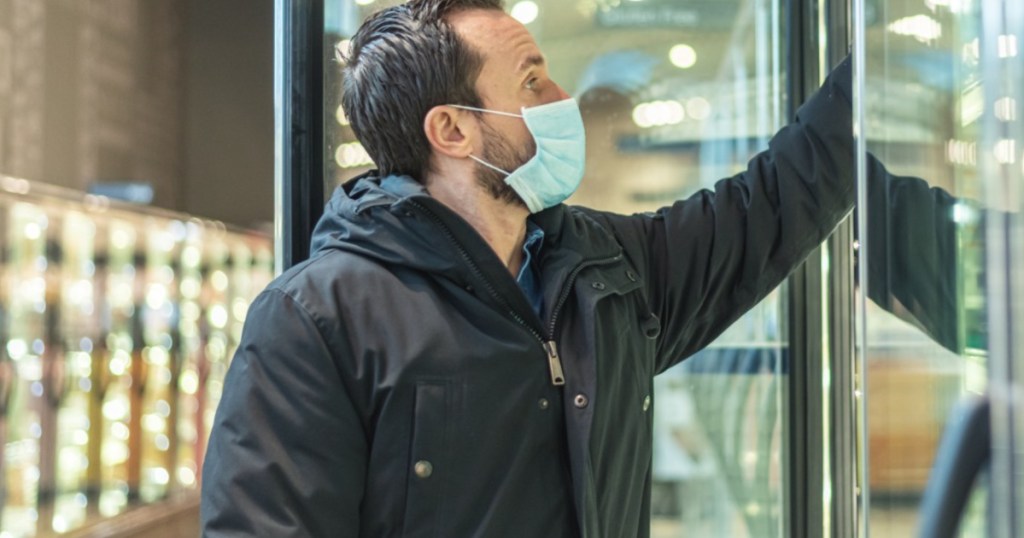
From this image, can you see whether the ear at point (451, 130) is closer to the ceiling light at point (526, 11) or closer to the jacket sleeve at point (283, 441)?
the jacket sleeve at point (283, 441)

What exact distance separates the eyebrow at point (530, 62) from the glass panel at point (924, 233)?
2.16ft

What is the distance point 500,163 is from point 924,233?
75cm

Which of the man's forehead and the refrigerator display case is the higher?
the man's forehead

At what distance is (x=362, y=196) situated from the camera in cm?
162

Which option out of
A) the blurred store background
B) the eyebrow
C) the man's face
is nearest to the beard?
the man's face

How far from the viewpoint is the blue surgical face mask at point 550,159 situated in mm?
1702

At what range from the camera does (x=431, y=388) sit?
1502 millimetres

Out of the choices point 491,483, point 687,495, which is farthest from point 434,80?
point 687,495

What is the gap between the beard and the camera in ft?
5.67

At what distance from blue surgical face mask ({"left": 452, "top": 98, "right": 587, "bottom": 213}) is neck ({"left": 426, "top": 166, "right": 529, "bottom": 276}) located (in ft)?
0.11

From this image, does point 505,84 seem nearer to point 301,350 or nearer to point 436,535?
point 301,350

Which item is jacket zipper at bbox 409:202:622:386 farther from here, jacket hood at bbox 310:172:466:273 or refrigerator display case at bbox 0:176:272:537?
refrigerator display case at bbox 0:176:272:537

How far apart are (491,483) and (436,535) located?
0.33ft

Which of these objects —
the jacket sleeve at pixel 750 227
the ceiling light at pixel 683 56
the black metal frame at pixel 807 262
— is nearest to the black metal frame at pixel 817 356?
the black metal frame at pixel 807 262
